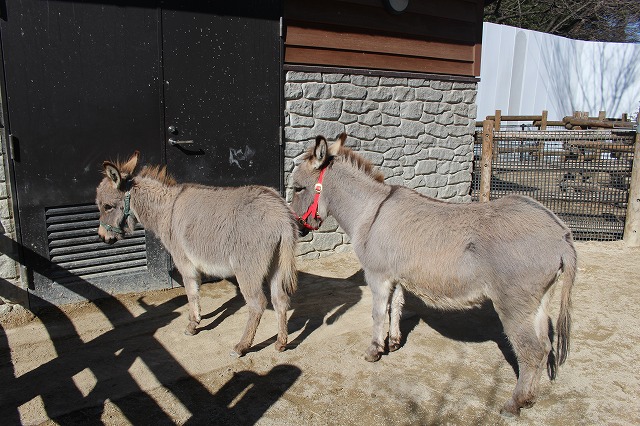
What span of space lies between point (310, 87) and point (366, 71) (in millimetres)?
885

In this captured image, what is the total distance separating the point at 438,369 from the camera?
12.4ft

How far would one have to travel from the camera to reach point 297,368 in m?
3.77

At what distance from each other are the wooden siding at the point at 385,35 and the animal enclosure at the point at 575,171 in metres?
1.29

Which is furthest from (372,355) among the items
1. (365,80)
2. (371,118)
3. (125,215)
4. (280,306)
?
(365,80)

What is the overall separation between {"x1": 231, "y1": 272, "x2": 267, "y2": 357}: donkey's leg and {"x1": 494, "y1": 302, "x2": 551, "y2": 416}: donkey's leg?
70.8 inches

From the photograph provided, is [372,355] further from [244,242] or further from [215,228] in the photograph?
[215,228]

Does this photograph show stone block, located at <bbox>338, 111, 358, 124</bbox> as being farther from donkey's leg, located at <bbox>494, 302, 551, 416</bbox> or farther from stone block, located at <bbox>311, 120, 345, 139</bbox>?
donkey's leg, located at <bbox>494, 302, 551, 416</bbox>

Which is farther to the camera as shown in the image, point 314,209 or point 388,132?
point 388,132

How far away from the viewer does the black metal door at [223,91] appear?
5148 mm

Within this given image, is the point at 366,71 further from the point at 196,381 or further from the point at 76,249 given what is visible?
the point at 196,381

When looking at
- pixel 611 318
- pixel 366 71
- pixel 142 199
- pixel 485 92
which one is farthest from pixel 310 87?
pixel 485 92

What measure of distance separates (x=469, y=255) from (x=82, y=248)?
12.5 feet

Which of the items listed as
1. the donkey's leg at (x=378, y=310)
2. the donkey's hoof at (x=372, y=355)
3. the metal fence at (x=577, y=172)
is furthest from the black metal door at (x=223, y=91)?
the metal fence at (x=577, y=172)

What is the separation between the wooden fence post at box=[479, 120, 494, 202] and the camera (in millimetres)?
7543
